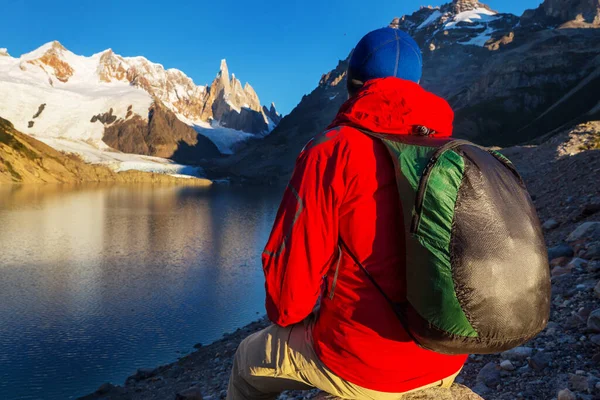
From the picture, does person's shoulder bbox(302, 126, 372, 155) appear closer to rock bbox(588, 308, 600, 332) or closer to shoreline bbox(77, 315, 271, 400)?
rock bbox(588, 308, 600, 332)

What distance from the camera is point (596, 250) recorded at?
748 cm

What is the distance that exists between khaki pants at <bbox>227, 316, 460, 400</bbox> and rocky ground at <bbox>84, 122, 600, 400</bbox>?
619 millimetres

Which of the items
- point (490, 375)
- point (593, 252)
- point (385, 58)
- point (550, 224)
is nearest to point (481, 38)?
point (550, 224)

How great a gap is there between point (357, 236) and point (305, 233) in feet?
0.87

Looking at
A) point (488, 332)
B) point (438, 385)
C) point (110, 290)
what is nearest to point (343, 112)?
point (488, 332)

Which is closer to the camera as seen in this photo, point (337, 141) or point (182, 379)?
point (337, 141)

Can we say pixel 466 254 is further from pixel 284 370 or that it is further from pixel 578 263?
pixel 578 263

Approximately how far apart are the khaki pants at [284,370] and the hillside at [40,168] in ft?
382

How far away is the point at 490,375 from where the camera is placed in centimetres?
509

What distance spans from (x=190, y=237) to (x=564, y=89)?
10216cm

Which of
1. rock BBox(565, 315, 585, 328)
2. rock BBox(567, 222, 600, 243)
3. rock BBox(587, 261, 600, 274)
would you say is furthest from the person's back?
rock BBox(567, 222, 600, 243)

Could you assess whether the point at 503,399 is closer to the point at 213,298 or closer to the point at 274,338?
the point at 274,338

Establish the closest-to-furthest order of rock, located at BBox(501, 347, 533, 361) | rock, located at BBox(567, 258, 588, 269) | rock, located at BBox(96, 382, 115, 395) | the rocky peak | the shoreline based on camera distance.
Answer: rock, located at BBox(501, 347, 533, 361)
rock, located at BBox(567, 258, 588, 269)
the shoreline
rock, located at BBox(96, 382, 115, 395)
the rocky peak

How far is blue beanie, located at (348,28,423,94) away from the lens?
8.67ft
